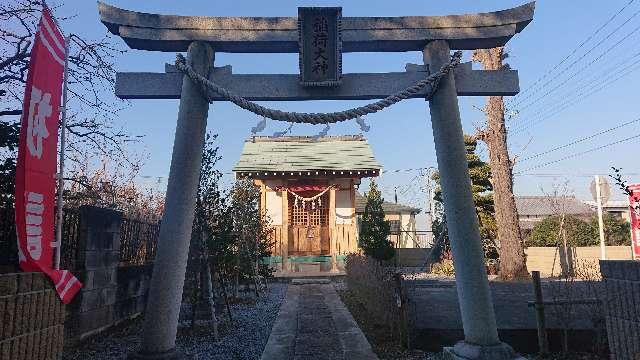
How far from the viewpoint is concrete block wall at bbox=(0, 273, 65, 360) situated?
290cm

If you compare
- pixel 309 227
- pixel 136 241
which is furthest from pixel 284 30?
pixel 309 227

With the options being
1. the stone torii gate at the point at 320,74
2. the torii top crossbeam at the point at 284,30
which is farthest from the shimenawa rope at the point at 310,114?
Result: the torii top crossbeam at the point at 284,30

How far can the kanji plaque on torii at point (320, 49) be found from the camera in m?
5.11

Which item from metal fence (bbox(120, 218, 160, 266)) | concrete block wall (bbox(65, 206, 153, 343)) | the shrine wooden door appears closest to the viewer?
concrete block wall (bbox(65, 206, 153, 343))

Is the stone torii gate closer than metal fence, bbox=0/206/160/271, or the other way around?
metal fence, bbox=0/206/160/271

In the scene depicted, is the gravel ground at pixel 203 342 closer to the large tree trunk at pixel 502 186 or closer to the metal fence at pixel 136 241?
the metal fence at pixel 136 241

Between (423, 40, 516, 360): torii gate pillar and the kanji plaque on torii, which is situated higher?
the kanji plaque on torii

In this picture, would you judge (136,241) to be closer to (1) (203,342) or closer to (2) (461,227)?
(1) (203,342)

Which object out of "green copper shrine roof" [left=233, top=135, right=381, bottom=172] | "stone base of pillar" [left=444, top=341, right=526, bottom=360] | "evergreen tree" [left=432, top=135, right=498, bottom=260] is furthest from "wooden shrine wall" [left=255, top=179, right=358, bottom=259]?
"stone base of pillar" [left=444, top=341, right=526, bottom=360]

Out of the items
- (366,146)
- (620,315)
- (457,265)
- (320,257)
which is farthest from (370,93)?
(366,146)

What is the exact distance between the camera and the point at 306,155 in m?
20.5

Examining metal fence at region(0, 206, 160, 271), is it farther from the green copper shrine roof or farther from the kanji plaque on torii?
the green copper shrine roof

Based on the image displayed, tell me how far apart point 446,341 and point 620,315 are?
3361mm

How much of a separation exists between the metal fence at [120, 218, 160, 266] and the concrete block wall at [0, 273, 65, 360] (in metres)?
4.11
